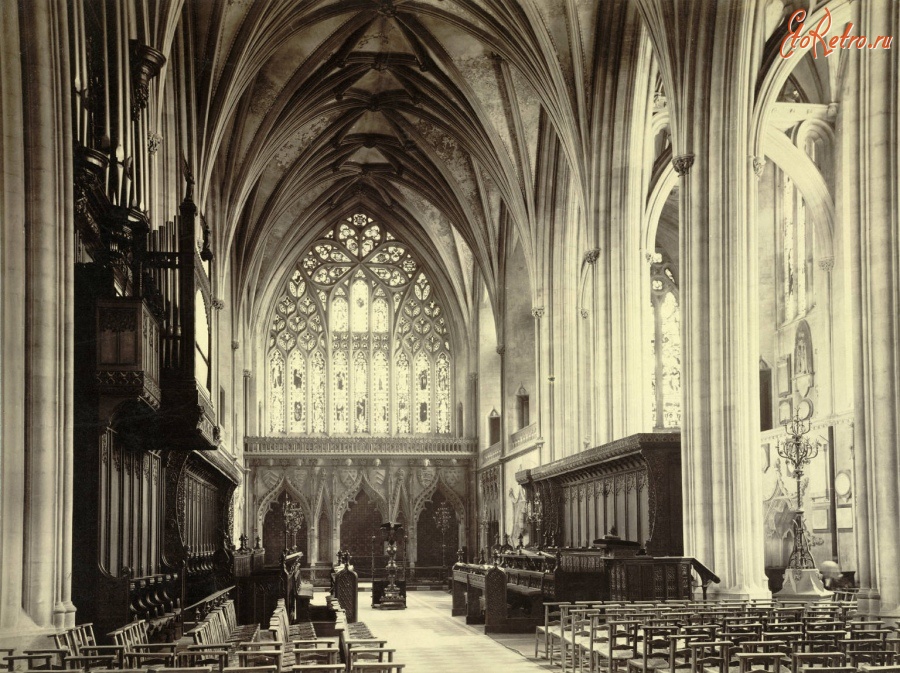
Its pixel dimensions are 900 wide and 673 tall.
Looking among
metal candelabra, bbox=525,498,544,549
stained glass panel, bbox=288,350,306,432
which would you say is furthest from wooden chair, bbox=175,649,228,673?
stained glass panel, bbox=288,350,306,432

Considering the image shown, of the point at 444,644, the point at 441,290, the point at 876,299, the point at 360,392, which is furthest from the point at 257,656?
the point at 441,290

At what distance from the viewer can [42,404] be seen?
9977 millimetres

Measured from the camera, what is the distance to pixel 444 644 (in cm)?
1583

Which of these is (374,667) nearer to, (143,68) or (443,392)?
(143,68)

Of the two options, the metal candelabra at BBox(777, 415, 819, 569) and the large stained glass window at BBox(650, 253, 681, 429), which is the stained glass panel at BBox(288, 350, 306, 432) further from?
the metal candelabra at BBox(777, 415, 819, 569)

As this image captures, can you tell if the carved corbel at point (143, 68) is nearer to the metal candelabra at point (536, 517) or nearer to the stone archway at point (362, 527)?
the metal candelabra at point (536, 517)

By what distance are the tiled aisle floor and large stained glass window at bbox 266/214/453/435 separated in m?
15.6

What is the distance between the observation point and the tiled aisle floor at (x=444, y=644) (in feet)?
42.7

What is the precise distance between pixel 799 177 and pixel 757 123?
19.3 feet

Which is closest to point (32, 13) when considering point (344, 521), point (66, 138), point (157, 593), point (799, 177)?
point (66, 138)

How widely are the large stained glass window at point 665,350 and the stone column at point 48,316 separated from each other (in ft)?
73.0

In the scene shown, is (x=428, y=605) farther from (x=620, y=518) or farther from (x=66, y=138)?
(x=66, y=138)

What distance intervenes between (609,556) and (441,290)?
980 inches

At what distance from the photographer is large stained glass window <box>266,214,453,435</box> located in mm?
39125
